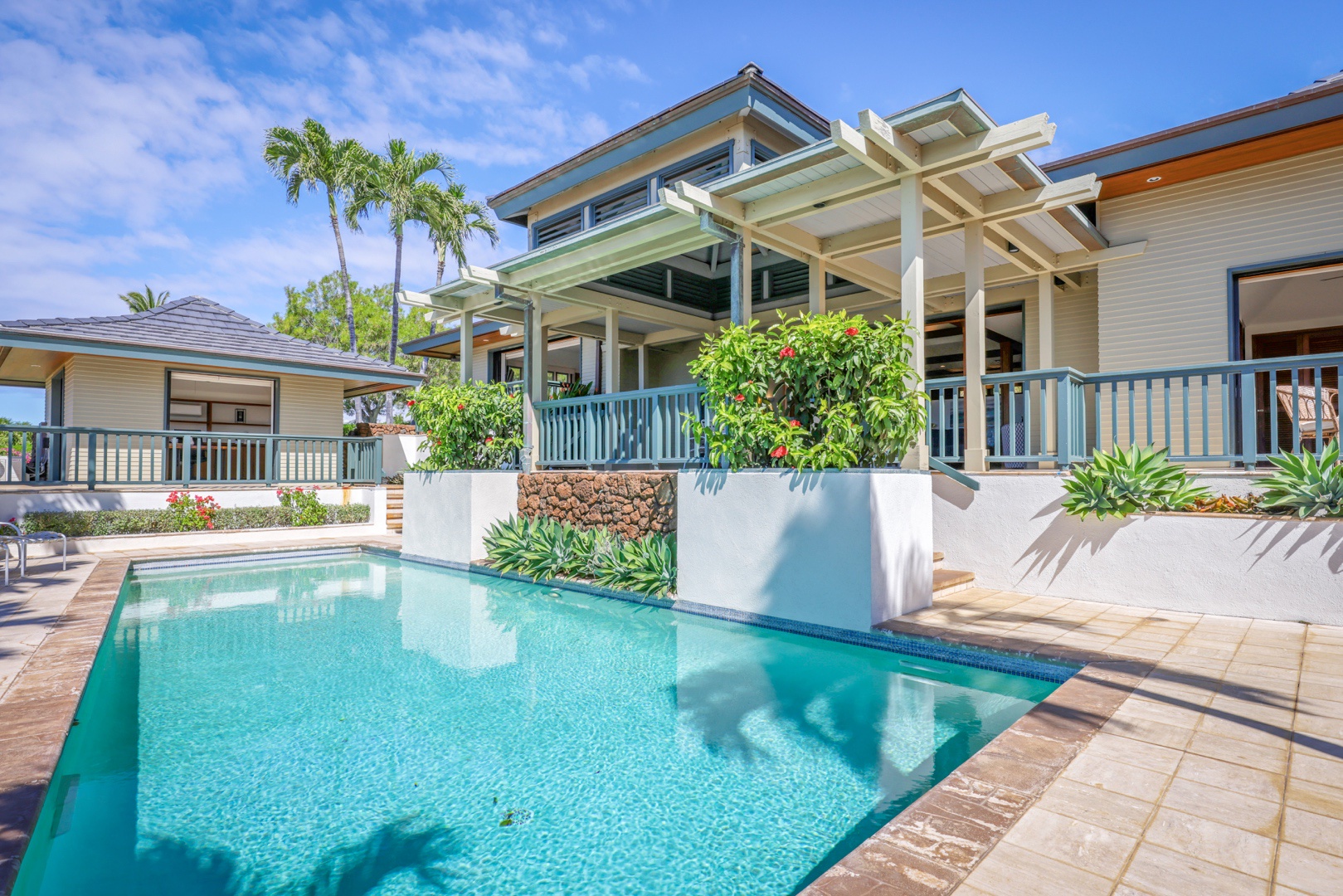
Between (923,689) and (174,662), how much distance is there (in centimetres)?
538

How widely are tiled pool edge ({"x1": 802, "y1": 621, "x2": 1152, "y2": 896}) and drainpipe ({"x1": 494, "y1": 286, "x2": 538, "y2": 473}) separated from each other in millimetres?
7243

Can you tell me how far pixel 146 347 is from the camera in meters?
12.3

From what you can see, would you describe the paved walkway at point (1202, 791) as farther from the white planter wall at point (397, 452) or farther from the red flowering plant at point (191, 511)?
the white planter wall at point (397, 452)

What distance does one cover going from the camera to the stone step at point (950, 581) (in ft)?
19.5

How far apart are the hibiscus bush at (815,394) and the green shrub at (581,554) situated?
58.0 inches

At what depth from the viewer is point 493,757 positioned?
3.38m

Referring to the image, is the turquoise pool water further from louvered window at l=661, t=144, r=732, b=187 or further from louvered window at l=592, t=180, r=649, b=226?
louvered window at l=592, t=180, r=649, b=226

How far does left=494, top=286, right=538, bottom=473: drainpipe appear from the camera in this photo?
9391 mm

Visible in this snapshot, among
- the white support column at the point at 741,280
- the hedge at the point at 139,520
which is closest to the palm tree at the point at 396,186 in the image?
the hedge at the point at 139,520

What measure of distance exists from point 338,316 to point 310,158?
11734mm

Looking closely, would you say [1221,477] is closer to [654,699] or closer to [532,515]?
[654,699]

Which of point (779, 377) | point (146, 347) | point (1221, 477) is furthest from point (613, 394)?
point (146, 347)

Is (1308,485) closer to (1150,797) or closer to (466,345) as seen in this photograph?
(1150,797)

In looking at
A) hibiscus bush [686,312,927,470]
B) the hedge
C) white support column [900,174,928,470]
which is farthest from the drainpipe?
the hedge
